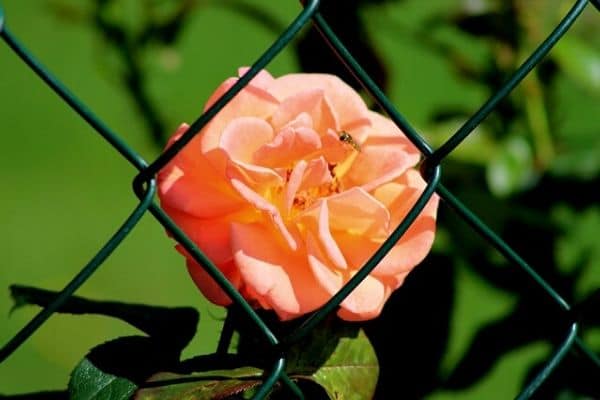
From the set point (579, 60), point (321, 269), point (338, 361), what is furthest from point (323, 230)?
point (579, 60)

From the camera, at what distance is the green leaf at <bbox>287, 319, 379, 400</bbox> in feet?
2.66

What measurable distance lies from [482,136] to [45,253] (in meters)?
0.90

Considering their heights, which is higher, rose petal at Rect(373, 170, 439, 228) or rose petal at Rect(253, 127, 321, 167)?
rose petal at Rect(253, 127, 321, 167)

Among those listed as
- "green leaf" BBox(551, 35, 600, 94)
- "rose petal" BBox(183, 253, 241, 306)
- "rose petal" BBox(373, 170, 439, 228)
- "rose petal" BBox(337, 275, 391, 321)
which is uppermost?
"rose petal" BBox(183, 253, 241, 306)

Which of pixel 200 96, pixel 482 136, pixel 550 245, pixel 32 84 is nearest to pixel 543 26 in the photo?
pixel 482 136

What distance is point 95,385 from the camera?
72 centimetres

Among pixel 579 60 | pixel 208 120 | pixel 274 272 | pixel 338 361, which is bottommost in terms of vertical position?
pixel 579 60

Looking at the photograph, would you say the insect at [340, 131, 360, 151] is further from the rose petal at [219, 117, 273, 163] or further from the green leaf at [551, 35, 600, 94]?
the green leaf at [551, 35, 600, 94]

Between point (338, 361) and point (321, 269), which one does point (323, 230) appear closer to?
point (321, 269)

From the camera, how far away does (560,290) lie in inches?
70.6

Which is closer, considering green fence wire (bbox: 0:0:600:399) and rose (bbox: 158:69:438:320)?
green fence wire (bbox: 0:0:600:399)

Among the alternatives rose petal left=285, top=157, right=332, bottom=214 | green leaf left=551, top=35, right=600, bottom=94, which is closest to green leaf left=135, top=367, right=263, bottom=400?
rose petal left=285, top=157, right=332, bottom=214

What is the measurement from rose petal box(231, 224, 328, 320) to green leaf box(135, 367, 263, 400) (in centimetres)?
5

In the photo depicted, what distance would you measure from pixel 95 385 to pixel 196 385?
6cm
